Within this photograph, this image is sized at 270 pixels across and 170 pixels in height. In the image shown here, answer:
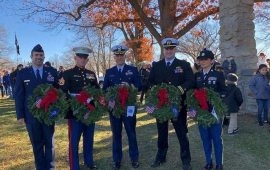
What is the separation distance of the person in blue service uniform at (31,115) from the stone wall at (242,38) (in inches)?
279

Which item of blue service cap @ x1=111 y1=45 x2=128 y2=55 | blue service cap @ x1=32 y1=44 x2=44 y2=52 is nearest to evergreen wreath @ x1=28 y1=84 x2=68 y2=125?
blue service cap @ x1=32 y1=44 x2=44 y2=52

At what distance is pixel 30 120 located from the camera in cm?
402

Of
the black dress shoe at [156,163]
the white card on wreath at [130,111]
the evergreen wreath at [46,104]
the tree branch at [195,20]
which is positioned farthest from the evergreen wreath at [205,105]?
the tree branch at [195,20]

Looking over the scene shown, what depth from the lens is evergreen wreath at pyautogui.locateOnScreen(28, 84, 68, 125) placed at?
12.7 ft

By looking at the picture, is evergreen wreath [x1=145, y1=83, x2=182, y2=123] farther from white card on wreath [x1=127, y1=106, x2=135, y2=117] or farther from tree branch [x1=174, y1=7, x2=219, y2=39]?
tree branch [x1=174, y1=7, x2=219, y2=39]

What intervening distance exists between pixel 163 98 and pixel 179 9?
11.4 metres

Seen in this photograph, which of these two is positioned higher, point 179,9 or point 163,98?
point 179,9

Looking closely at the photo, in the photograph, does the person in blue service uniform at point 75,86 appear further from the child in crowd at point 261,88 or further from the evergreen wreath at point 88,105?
the child in crowd at point 261,88

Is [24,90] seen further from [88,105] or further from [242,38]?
[242,38]

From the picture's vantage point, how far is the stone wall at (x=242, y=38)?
29.0 ft

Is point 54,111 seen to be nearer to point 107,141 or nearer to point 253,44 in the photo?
point 107,141

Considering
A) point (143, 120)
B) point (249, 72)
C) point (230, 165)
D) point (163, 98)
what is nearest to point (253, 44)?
point (249, 72)

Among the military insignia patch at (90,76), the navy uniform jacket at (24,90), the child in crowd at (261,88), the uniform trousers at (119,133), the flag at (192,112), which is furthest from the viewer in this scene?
the child in crowd at (261,88)

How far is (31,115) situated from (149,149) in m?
2.78
